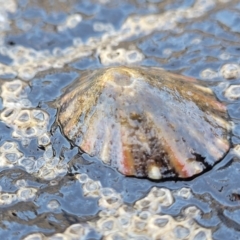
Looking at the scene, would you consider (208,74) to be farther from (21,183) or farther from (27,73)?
(21,183)

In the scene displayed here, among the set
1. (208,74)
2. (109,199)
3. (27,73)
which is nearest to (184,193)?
(109,199)

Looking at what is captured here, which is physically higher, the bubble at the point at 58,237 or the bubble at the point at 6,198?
the bubble at the point at 6,198

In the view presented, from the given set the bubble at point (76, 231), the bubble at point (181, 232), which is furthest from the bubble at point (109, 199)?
the bubble at point (181, 232)

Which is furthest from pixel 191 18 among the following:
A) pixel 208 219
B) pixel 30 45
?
pixel 208 219

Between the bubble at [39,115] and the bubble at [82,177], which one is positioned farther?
the bubble at [39,115]

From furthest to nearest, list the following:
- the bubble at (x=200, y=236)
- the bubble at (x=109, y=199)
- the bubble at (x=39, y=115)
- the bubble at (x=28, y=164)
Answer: the bubble at (x=39, y=115)
the bubble at (x=28, y=164)
the bubble at (x=109, y=199)
the bubble at (x=200, y=236)

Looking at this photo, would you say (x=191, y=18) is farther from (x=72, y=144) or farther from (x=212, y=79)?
(x=72, y=144)

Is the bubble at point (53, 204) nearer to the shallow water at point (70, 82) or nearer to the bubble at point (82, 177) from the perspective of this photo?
the shallow water at point (70, 82)

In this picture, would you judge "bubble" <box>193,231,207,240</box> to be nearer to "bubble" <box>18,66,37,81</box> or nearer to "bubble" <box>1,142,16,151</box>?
"bubble" <box>1,142,16,151</box>
